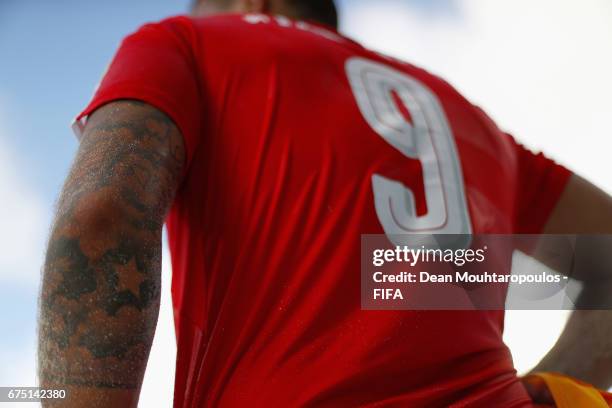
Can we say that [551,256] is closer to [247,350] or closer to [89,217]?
[247,350]

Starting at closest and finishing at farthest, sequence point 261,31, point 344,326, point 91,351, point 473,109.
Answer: point 91,351, point 344,326, point 261,31, point 473,109

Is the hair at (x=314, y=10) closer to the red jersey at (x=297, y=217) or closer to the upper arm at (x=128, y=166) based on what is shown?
the red jersey at (x=297, y=217)

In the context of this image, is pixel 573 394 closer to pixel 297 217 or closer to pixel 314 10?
pixel 297 217

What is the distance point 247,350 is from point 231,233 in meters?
0.12

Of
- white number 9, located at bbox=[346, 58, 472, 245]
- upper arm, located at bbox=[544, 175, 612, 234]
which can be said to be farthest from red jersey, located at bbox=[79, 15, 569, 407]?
upper arm, located at bbox=[544, 175, 612, 234]

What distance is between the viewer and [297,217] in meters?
0.73

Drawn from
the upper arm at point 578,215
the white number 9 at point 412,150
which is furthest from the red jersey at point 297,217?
the upper arm at point 578,215

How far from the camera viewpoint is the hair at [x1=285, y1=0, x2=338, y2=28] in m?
1.06

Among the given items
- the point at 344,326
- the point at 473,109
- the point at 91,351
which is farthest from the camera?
the point at 473,109

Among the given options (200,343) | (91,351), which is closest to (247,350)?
(200,343)

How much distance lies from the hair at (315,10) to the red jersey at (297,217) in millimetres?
197

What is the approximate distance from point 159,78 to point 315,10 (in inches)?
16.5

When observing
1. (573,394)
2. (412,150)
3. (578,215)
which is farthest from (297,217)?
(578,215)

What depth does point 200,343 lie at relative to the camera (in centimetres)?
71
